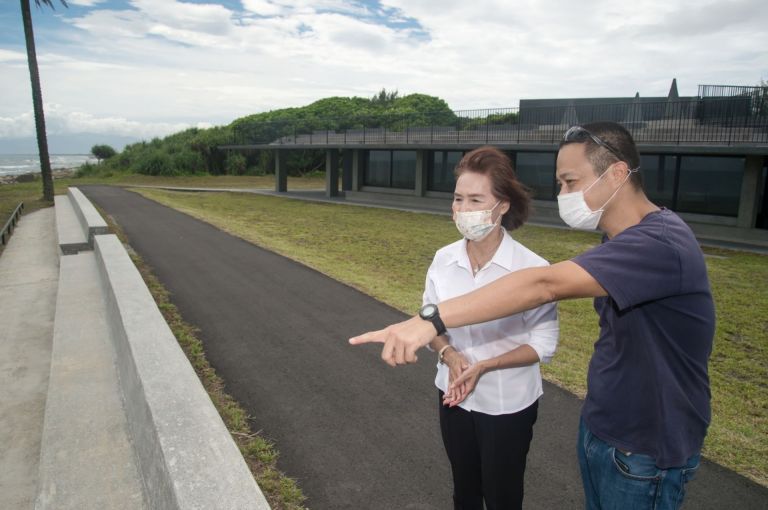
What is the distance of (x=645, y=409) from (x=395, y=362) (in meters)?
0.99

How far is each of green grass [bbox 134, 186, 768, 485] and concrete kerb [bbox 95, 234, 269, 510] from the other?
149 inches

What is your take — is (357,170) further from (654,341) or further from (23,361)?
(654,341)

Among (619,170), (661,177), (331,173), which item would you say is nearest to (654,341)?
(619,170)

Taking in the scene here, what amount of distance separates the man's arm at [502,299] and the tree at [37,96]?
2998 cm

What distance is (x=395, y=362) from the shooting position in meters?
1.51

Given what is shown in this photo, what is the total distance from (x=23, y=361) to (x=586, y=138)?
7252 mm

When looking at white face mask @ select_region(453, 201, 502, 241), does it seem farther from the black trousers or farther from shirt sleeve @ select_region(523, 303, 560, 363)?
the black trousers

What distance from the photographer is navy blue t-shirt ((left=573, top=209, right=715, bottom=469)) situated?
1584 millimetres

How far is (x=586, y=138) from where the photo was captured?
195 cm

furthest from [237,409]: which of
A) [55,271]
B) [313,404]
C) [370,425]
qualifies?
[55,271]

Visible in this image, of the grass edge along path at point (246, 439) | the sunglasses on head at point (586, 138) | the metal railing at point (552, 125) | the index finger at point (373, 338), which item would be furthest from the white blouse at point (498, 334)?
the metal railing at point (552, 125)

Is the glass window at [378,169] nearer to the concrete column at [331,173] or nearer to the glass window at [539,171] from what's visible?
the concrete column at [331,173]

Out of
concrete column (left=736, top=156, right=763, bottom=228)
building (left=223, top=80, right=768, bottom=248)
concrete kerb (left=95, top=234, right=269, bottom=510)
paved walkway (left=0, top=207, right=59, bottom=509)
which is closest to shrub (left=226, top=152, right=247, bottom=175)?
building (left=223, top=80, right=768, bottom=248)

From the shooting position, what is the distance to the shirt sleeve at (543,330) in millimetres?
2547
